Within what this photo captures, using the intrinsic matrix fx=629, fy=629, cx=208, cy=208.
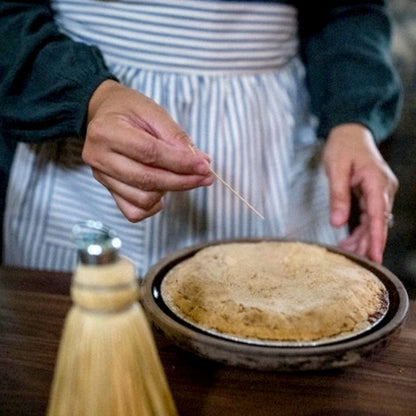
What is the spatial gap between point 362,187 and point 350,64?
0.29m

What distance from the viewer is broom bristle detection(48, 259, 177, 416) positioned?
1.39 ft

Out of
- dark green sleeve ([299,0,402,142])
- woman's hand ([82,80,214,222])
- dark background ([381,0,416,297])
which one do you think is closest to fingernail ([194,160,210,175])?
woman's hand ([82,80,214,222])

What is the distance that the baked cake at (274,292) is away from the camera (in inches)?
24.6

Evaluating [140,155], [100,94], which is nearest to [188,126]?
[100,94]

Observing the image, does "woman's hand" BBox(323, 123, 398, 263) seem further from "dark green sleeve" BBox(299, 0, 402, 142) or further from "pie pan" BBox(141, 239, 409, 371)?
"pie pan" BBox(141, 239, 409, 371)

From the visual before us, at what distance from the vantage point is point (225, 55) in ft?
3.39

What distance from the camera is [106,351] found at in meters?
0.43

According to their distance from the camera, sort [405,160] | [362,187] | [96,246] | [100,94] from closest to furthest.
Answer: [96,246] → [100,94] → [362,187] → [405,160]

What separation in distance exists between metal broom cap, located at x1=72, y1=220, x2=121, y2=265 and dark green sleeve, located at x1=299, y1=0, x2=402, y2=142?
0.72m

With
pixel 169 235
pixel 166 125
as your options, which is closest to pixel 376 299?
pixel 166 125

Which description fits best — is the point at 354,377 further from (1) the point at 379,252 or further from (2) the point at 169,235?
(2) the point at 169,235

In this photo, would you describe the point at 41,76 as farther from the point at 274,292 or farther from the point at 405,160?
the point at 405,160

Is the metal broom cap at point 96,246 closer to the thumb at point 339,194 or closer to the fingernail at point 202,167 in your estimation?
the fingernail at point 202,167

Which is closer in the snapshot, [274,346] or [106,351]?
[106,351]
